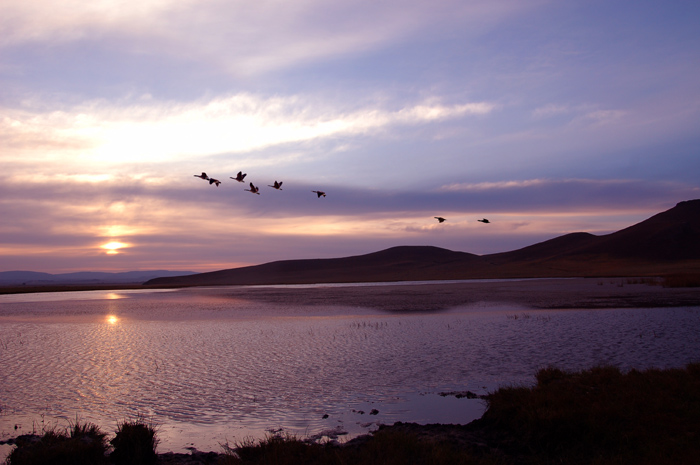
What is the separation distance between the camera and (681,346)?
15.8m

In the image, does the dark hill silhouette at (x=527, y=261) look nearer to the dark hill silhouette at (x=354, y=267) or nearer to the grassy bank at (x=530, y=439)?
the dark hill silhouette at (x=354, y=267)

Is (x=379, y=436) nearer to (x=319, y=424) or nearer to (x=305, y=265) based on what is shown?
(x=319, y=424)

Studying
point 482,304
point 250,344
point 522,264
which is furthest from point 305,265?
point 250,344

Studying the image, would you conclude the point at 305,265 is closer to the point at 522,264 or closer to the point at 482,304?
the point at 522,264

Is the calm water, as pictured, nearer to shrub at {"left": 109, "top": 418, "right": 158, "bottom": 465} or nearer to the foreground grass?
shrub at {"left": 109, "top": 418, "right": 158, "bottom": 465}

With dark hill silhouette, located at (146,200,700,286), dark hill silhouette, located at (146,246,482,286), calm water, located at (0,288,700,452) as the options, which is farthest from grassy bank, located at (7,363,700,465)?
dark hill silhouette, located at (146,246,482,286)

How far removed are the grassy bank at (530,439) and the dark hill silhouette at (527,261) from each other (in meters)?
83.6

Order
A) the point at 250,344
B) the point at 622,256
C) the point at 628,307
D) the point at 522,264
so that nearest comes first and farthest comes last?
the point at 250,344, the point at 628,307, the point at 622,256, the point at 522,264

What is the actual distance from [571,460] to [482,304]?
89.9ft

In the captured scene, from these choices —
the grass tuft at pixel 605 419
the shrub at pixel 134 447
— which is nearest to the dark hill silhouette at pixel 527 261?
the grass tuft at pixel 605 419

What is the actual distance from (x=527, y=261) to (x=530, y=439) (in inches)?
4897

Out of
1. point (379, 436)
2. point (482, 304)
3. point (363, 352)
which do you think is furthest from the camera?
point (482, 304)

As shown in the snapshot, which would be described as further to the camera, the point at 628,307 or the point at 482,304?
the point at 482,304

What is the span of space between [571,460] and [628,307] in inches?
951
